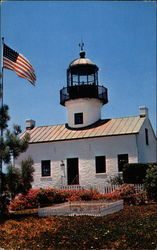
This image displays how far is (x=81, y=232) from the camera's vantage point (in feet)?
34.2

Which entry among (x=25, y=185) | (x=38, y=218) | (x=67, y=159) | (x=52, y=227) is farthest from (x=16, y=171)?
(x=67, y=159)

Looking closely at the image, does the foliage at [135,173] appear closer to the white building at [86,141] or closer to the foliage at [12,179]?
the white building at [86,141]

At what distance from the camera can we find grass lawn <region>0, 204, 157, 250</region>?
9.10 m

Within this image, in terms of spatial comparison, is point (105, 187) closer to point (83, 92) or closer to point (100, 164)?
point (100, 164)

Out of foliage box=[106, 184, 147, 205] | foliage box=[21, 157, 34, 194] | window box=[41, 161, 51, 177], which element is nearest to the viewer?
foliage box=[21, 157, 34, 194]

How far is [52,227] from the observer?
11.4 metres

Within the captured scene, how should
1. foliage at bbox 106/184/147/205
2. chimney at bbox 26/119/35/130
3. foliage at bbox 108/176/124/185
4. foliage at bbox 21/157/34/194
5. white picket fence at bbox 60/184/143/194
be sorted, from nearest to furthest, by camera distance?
foliage at bbox 21/157/34/194 → foliage at bbox 106/184/147/205 → white picket fence at bbox 60/184/143/194 → foliage at bbox 108/176/124/185 → chimney at bbox 26/119/35/130

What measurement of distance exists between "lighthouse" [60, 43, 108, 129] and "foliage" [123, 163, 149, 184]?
6890 millimetres

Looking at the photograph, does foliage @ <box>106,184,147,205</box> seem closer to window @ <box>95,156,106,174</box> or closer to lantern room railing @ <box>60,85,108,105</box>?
window @ <box>95,156,106,174</box>

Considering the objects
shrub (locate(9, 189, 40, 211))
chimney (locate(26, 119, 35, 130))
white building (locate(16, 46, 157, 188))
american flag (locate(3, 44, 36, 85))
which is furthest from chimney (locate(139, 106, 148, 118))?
american flag (locate(3, 44, 36, 85))

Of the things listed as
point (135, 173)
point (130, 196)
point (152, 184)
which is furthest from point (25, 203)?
point (135, 173)

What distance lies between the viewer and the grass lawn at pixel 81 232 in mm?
9102

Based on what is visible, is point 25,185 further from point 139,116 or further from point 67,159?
point 139,116

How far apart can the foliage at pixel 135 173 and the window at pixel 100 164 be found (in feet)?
10.9
